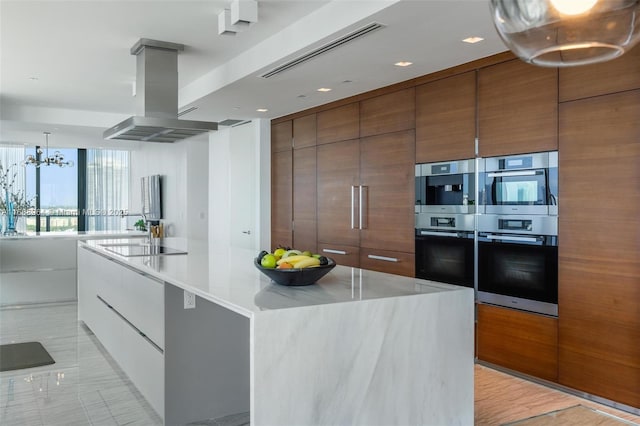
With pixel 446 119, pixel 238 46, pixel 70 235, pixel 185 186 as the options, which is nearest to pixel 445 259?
pixel 446 119

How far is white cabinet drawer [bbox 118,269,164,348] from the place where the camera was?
116 inches

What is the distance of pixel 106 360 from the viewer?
429 centimetres

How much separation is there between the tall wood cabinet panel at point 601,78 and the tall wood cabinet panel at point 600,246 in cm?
5

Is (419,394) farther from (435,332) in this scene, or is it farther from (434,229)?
(434,229)

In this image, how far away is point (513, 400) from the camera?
Answer: 3.42 m

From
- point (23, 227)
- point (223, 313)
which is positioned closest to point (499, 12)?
point (223, 313)

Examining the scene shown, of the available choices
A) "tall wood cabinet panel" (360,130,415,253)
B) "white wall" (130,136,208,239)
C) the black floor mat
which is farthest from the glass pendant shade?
"white wall" (130,136,208,239)

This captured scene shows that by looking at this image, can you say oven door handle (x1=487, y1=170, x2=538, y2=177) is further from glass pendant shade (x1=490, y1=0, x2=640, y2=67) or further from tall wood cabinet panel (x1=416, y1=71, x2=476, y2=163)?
glass pendant shade (x1=490, y1=0, x2=640, y2=67)

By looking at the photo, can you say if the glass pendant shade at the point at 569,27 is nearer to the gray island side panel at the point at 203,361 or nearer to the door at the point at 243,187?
the gray island side panel at the point at 203,361

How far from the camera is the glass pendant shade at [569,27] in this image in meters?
0.91

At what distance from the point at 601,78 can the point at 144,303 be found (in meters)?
3.10

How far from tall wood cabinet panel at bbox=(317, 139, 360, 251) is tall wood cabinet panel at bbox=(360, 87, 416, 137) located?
0.26m

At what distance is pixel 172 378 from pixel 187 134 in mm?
2598

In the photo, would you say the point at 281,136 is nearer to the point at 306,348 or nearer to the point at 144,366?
the point at 144,366
